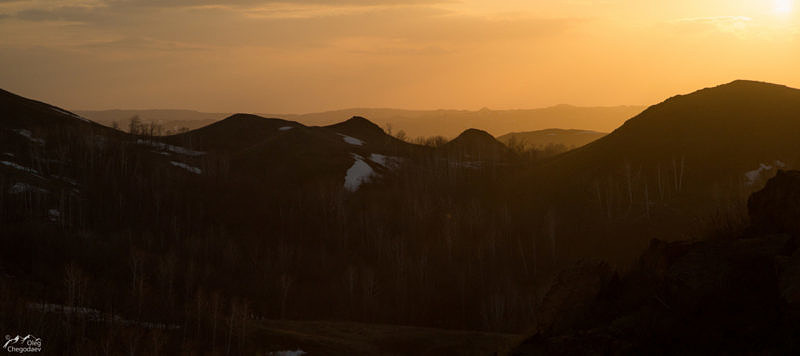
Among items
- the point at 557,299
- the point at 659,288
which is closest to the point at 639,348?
the point at 659,288

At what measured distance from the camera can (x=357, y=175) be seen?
163 m

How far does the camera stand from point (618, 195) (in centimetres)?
12331

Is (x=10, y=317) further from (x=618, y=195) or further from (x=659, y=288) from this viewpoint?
(x=618, y=195)

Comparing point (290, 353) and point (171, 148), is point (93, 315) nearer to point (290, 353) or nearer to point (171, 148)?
point (290, 353)

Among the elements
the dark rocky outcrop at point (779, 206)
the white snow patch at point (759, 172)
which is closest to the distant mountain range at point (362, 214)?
the white snow patch at point (759, 172)

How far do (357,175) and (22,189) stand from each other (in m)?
73.9

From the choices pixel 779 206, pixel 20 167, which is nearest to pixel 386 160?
pixel 20 167

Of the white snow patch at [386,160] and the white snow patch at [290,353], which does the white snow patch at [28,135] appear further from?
the white snow patch at [290,353]

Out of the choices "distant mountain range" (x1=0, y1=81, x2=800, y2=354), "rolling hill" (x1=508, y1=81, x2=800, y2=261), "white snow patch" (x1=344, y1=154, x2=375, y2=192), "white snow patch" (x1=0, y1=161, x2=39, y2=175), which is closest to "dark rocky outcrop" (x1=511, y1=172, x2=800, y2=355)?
"distant mountain range" (x1=0, y1=81, x2=800, y2=354)
